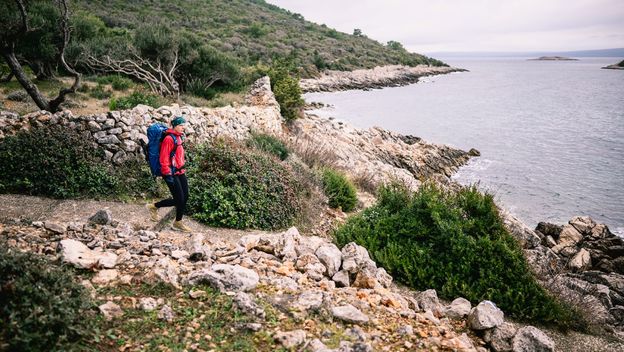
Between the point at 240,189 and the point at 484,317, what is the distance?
563 cm

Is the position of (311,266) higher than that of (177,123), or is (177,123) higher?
(177,123)

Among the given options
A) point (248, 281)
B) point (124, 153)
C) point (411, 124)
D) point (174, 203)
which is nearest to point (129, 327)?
point (248, 281)

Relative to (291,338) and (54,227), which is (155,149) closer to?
(54,227)

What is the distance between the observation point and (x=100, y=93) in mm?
15648

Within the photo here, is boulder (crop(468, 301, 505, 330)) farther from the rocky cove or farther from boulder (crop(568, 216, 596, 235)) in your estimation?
boulder (crop(568, 216, 596, 235))

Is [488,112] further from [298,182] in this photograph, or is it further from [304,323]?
[304,323]

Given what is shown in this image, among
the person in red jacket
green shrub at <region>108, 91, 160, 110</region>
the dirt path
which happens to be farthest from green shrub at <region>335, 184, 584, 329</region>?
green shrub at <region>108, 91, 160, 110</region>

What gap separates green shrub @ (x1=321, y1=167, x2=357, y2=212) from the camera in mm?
11070

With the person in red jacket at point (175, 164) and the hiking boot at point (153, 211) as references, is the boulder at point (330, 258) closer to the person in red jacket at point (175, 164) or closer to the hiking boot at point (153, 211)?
the person in red jacket at point (175, 164)

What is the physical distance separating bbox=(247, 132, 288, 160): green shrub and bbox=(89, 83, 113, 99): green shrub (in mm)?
7545

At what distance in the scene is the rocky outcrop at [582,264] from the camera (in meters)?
6.52

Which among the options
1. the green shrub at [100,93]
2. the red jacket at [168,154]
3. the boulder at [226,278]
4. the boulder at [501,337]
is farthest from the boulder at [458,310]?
the green shrub at [100,93]

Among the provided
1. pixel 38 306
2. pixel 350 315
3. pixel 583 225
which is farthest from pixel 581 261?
pixel 38 306

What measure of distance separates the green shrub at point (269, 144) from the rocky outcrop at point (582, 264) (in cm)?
697
